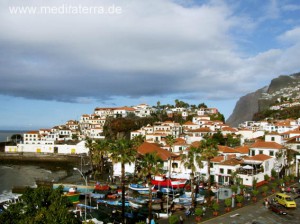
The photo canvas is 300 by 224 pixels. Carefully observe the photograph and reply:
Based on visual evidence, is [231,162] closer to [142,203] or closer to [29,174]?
[142,203]

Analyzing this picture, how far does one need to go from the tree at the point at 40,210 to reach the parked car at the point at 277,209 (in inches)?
1068

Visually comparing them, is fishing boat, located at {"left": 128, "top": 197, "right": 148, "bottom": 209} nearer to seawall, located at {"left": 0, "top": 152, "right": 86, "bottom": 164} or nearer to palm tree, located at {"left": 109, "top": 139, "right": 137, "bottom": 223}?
palm tree, located at {"left": 109, "top": 139, "right": 137, "bottom": 223}

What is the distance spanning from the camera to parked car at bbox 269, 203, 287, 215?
39062mm

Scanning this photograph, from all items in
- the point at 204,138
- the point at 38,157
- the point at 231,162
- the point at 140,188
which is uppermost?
the point at 204,138

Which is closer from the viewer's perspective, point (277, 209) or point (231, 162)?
point (277, 209)

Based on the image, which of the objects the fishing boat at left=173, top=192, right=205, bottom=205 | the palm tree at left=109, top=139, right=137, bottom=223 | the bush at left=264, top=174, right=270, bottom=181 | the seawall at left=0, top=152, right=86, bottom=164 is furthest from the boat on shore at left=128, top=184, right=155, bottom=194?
the seawall at left=0, top=152, right=86, bottom=164

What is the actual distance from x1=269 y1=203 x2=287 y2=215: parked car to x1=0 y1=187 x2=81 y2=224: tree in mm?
27128

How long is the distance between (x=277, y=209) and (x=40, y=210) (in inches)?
1187

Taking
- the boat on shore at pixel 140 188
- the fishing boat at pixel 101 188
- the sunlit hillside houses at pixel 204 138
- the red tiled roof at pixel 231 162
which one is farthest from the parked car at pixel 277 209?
the fishing boat at pixel 101 188

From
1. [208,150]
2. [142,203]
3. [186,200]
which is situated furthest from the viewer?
[186,200]

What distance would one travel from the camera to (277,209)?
3959cm

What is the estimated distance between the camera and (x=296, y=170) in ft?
224

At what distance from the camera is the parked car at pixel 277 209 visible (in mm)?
39062

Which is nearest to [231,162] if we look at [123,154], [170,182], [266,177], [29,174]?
[266,177]
